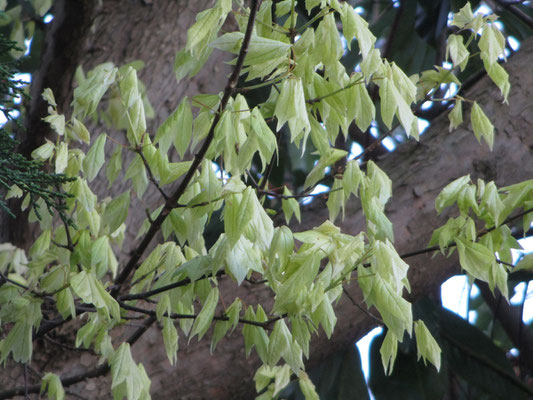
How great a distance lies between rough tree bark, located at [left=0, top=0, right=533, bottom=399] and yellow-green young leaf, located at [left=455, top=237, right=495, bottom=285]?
460mm

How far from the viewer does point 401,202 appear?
1.49 meters

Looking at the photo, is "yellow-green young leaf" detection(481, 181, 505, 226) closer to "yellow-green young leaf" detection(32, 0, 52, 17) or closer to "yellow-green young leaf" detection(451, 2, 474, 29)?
"yellow-green young leaf" detection(451, 2, 474, 29)

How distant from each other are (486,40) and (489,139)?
18 cm

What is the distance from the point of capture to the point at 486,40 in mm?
1070

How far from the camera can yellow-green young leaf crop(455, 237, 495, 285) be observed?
968 mm

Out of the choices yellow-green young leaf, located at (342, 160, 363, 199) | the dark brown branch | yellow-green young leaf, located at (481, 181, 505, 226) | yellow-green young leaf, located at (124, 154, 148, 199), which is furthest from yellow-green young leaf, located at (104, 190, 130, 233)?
yellow-green young leaf, located at (481, 181, 505, 226)

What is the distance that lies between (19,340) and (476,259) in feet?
2.46

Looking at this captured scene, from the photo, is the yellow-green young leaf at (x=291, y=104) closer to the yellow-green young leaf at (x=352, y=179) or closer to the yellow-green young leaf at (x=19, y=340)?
the yellow-green young leaf at (x=352, y=179)

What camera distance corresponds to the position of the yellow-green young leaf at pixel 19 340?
1.08m

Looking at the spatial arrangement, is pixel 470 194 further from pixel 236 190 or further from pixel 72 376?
pixel 72 376

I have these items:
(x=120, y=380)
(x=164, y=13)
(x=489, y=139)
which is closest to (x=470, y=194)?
(x=489, y=139)

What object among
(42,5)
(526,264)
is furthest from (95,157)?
(42,5)

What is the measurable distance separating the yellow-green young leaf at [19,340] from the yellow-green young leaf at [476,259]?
705 mm

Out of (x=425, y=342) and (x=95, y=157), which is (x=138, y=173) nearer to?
(x=95, y=157)
